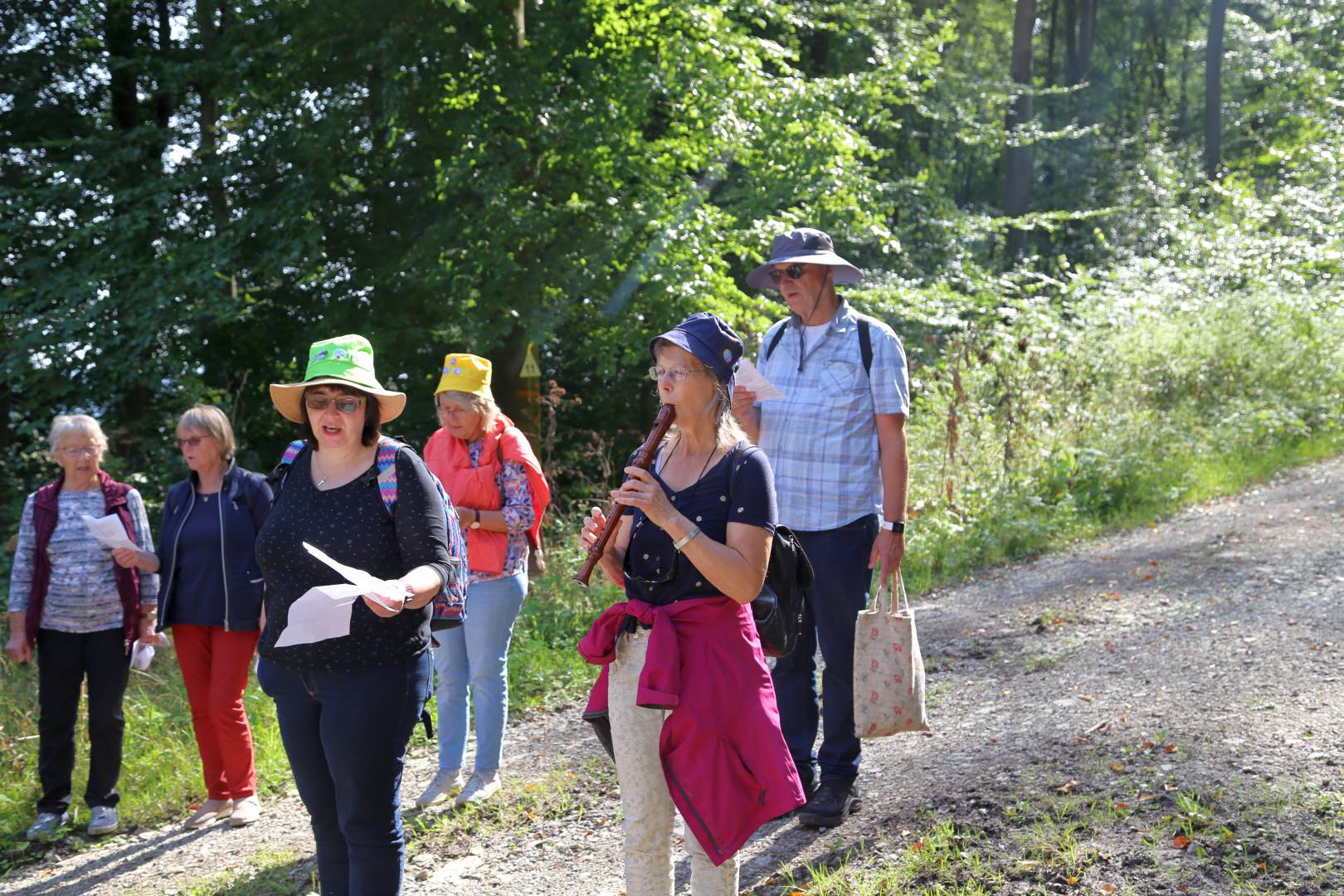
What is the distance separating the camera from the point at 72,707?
19.0 ft

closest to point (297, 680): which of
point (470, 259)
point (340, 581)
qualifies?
point (340, 581)

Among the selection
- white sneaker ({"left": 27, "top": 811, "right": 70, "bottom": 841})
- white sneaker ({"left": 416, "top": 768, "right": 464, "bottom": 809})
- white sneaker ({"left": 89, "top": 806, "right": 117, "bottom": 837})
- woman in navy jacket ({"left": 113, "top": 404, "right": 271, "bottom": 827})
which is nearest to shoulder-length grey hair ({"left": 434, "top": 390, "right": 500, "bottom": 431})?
woman in navy jacket ({"left": 113, "top": 404, "right": 271, "bottom": 827})

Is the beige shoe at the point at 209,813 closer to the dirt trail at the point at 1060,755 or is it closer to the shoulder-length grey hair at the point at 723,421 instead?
the dirt trail at the point at 1060,755

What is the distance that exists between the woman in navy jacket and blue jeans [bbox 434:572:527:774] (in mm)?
978

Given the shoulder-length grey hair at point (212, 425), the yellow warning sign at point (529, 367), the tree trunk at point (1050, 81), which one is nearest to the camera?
the shoulder-length grey hair at point (212, 425)

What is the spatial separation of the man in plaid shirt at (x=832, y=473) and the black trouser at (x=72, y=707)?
3.36m

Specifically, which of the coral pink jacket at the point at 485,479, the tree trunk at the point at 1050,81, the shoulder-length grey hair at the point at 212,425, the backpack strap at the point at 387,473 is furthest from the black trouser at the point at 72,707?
the tree trunk at the point at 1050,81

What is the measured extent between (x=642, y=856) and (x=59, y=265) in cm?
1061

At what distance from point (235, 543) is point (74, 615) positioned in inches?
36.1

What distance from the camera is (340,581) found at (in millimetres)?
3379

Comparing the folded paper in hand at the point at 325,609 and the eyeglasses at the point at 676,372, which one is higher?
the eyeglasses at the point at 676,372

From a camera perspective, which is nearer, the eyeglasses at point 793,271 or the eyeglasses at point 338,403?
the eyeglasses at point 338,403

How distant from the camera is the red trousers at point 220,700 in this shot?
5.57m

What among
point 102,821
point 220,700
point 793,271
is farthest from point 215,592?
point 793,271
